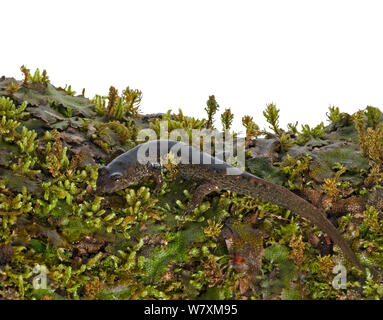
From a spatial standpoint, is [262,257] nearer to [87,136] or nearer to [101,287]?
[101,287]

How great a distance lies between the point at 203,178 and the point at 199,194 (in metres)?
0.24

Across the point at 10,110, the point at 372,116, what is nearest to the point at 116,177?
the point at 10,110

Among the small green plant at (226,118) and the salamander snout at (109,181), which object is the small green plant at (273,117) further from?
the salamander snout at (109,181)

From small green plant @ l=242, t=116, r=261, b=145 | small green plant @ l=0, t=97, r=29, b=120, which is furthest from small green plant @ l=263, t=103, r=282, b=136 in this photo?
small green plant @ l=0, t=97, r=29, b=120

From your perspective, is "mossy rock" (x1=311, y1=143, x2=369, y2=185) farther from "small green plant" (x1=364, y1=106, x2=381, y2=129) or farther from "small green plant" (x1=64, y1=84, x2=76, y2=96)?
"small green plant" (x1=64, y1=84, x2=76, y2=96)

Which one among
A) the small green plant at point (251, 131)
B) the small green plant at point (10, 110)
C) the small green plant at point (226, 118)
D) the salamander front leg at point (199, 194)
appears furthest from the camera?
the small green plant at point (226, 118)

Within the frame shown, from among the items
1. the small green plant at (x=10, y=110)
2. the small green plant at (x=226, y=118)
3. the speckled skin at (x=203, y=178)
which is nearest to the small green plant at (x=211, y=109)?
the small green plant at (x=226, y=118)

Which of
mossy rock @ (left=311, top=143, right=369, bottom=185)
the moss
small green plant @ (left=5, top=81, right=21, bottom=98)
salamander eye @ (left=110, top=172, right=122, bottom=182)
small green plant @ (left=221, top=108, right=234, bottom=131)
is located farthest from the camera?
small green plant @ (left=221, top=108, right=234, bottom=131)

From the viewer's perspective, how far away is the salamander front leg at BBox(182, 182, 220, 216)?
3.33m

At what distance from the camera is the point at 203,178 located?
3611mm

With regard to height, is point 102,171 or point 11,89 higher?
point 11,89

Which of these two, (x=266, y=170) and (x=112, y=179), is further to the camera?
(x=266, y=170)

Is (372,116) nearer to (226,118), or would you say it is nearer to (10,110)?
(226,118)

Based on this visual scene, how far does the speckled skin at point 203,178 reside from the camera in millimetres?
3361
